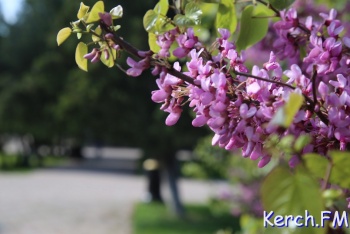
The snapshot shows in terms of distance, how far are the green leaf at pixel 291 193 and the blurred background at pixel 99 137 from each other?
5772mm

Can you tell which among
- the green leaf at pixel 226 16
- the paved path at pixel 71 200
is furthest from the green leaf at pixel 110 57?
the paved path at pixel 71 200

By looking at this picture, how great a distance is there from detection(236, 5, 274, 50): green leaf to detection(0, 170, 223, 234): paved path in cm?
836

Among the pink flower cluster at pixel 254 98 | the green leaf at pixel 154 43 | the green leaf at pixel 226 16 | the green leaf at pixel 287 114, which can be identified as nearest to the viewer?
the green leaf at pixel 287 114

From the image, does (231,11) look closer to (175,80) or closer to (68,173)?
(175,80)

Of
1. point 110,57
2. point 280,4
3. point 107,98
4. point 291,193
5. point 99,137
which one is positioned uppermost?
point 107,98

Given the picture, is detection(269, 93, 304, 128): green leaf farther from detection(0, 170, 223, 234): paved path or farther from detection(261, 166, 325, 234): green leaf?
detection(0, 170, 223, 234): paved path

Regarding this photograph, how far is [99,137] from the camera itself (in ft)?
40.1

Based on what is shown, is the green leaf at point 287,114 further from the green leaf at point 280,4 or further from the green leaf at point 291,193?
the green leaf at point 280,4

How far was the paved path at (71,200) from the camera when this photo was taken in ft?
34.4

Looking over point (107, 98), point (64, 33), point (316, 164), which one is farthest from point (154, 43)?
point (107, 98)

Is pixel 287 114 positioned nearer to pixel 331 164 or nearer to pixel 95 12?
pixel 331 164

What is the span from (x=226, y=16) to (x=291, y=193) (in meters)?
0.65

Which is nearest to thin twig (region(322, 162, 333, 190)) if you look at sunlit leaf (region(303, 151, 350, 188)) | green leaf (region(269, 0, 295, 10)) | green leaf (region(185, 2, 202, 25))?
sunlit leaf (region(303, 151, 350, 188))

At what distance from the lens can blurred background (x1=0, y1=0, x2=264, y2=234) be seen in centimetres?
1035
